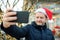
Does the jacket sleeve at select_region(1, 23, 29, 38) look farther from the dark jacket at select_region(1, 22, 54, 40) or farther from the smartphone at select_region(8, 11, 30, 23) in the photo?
the smartphone at select_region(8, 11, 30, 23)

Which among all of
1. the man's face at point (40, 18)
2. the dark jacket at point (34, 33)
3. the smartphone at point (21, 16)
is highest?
the smartphone at point (21, 16)

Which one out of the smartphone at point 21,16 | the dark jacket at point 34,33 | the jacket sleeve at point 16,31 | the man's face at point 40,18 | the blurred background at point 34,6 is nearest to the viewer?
the smartphone at point 21,16

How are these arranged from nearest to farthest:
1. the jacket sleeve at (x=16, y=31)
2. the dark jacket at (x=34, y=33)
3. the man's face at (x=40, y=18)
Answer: the jacket sleeve at (x=16, y=31) → the dark jacket at (x=34, y=33) → the man's face at (x=40, y=18)

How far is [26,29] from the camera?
1.94 meters

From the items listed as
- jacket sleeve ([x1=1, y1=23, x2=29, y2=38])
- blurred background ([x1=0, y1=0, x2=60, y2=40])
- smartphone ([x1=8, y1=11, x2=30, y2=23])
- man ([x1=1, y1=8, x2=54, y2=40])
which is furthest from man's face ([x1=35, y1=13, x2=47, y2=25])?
blurred background ([x1=0, y1=0, x2=60, y2=40])

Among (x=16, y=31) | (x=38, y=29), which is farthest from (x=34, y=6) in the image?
(x=16, y=31)

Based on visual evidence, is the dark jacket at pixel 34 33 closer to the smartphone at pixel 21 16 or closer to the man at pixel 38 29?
the man at pixel 38 29

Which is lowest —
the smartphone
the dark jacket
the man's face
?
the dark jacket

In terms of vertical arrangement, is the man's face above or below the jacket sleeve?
above

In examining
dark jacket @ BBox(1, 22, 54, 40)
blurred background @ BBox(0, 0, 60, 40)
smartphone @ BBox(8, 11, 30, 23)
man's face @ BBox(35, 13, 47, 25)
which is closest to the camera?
smartphone @ BBox(8, 11, 30, 23)

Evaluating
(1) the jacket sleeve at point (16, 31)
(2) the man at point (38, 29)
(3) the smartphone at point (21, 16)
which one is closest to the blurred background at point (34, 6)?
(2) the man at point (38, 29)

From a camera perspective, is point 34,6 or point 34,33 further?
point 34,6

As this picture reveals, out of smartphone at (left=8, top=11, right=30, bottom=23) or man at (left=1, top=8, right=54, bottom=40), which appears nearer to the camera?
smartphone at (left=8, top=11, right=30, bottom=23)

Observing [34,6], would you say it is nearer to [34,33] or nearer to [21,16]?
[34,33]
